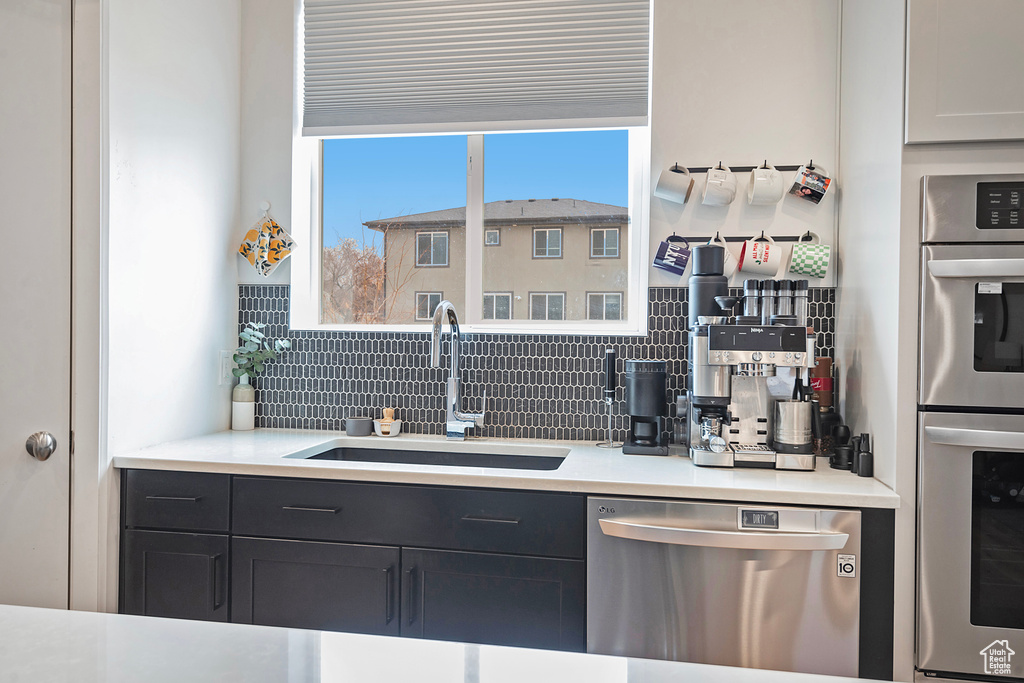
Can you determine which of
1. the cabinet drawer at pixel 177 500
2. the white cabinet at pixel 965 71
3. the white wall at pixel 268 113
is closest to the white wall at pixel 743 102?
the white cabinet at pixel 965 71

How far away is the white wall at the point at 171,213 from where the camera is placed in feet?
6.59

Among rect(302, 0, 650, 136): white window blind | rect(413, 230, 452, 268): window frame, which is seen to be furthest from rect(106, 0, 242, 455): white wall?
rect(413, 230, 452, 268): window frame

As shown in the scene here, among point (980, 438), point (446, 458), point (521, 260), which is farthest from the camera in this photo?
point (521, 260)

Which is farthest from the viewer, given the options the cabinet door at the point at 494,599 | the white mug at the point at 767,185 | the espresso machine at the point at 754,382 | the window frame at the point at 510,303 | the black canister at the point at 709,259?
the window frame at the point at 510,303

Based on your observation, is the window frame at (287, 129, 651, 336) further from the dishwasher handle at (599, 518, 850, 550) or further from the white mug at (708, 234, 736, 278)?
the dishwasher handle at (599, 518, 850, 550)

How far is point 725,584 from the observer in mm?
1703

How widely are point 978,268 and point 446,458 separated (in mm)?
1740

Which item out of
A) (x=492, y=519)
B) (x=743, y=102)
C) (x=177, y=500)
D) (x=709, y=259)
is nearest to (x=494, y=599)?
(x=492, y=519)

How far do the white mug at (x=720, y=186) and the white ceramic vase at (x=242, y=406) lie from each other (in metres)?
1.92

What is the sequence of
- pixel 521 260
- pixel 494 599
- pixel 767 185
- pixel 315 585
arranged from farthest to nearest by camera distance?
pixel 521 260 < pixel 767 185 < pixel 315 585 < pixel 494 599

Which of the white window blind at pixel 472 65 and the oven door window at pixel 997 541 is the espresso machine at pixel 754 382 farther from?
the white window blind at pixel 472 65

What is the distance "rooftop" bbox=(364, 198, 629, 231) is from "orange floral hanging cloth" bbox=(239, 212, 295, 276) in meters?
0.39

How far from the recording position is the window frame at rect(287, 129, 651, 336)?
2.46 metres

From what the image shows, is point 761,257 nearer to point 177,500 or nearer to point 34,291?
point 177,500
